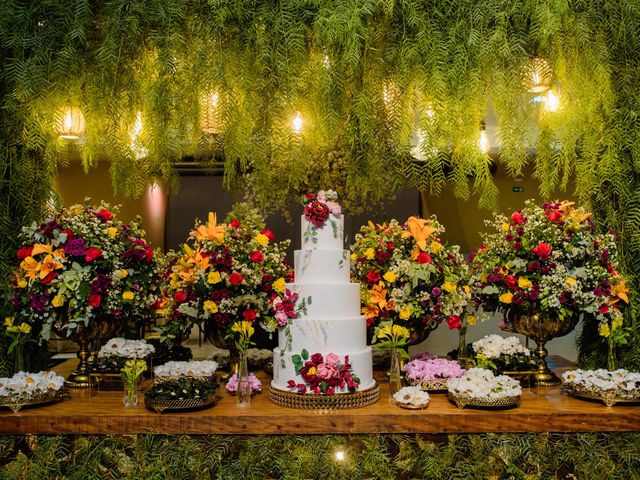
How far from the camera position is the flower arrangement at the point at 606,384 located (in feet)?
6.51

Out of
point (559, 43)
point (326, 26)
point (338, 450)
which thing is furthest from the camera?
point (559, 43)

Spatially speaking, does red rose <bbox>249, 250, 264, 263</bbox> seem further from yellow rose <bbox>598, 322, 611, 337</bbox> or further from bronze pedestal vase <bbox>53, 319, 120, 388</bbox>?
yellow rose <bbox>598, 322, 611, 337</bbox>

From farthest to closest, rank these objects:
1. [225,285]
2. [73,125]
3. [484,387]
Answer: [73,125] → [225,285] → [484,387]

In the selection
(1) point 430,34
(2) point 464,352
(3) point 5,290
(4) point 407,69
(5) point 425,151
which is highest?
(1) point 430,34

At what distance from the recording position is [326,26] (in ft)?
6.57

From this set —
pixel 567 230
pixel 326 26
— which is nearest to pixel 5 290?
pixel 326 26

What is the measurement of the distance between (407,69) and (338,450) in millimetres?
1457

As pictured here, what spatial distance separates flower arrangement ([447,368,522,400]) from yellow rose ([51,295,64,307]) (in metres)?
1.57

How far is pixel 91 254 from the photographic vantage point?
220 centimetres

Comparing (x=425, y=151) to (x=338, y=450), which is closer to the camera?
(x=338, y=450)

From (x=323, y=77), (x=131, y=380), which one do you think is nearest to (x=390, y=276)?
(x=323, y=77)

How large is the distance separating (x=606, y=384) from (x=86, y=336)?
210 cm

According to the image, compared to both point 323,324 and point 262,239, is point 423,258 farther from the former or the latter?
point 262,239

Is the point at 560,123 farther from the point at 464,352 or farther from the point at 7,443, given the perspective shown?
the point at 7,443
